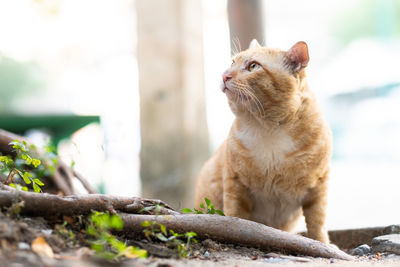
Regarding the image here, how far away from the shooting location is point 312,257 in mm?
2457

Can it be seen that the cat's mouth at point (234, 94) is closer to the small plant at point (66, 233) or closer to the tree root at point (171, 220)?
the tree root at point (171, 220)

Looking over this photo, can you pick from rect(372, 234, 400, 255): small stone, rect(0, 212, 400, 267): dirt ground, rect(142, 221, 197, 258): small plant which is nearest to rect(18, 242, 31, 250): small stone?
rect(0, 212, 400, 267): dirt ground

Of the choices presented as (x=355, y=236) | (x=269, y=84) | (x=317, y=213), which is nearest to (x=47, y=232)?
(x=269, y=84)

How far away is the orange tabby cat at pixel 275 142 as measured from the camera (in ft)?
9.99

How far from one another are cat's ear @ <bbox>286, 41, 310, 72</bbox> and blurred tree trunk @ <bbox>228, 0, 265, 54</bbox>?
4.94ft

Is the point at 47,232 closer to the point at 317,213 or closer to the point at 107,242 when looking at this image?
the point at 107,242

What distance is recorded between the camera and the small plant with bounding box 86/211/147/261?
1.76 metres

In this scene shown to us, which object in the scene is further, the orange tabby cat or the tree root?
the orange tabby cat

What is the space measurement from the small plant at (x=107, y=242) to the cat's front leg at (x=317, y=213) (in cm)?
167

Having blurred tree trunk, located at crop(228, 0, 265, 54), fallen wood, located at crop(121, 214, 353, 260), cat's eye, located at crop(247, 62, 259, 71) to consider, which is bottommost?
fallen wood, located at crop(121, 214, 353, 260)

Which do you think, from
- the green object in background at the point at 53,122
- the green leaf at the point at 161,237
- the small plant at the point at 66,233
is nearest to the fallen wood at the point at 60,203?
the small plant at the point at 66,233

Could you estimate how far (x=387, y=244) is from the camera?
9.21 feet

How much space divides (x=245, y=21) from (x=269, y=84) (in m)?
1.80

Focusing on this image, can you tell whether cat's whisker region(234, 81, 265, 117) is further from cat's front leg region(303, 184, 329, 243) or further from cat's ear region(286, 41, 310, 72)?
cat's front leg region(303, 184, 329, 243)
